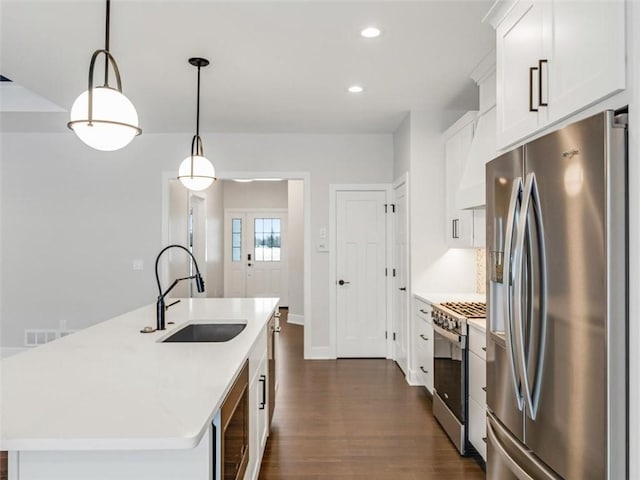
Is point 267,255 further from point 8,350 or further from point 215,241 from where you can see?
point 8,350

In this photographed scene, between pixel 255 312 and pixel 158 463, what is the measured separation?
1.80 m

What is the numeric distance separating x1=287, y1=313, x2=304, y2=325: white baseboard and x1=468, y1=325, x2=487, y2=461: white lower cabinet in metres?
5.21

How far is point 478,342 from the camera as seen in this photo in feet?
8.80

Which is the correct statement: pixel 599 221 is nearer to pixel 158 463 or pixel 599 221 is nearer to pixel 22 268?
pixel 158 463

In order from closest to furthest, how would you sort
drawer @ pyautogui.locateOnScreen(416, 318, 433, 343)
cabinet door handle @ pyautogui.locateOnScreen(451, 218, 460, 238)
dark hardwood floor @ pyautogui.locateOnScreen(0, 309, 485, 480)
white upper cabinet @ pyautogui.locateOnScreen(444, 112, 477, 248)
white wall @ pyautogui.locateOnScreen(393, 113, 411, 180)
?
1. dark hardwood floor @ pyautogui.locateOnScreen(0, 309, 485, 480)
2. white upper cabinet @ pyautogui.locateOnScreen(444, 112, 477, 248)
3. drawer @ pyautogui.locateOnScreen(416, 318, 433, 343)
4. cabinet door handle @ pyautogui.locateOnScreen(451, 218, 460, 238)
5. white wall @ pyautogui.locateOnScreen(393, 113, 411, 180)

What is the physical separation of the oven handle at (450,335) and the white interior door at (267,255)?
21.2 feet

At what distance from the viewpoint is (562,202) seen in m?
1.40

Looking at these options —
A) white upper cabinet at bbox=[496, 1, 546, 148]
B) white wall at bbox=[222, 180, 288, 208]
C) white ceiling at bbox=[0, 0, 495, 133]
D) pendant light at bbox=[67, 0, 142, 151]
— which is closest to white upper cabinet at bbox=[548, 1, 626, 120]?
white upper cabinet at bbox=[496, 1, 546, 148]

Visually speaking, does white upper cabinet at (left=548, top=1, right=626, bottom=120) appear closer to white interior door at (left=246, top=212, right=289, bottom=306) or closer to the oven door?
the oven door

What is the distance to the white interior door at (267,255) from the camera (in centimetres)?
965

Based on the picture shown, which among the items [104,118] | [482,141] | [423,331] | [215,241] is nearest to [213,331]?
[104,118]

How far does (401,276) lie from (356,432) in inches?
81.7

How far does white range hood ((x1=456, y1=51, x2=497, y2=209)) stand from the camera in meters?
3.01

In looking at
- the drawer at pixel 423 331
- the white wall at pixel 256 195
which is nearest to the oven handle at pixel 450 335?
the drawer at pixel 423 331
